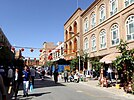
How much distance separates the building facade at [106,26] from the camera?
2507 centimetres

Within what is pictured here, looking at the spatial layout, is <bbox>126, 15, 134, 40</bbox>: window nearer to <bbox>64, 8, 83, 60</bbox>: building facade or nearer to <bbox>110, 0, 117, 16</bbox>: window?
<bbox>110, 0, 117, 16</bbox>: window

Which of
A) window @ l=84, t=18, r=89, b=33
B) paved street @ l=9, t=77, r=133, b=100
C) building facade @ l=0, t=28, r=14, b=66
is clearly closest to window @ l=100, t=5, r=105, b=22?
window @ l=84, t=18, r=89, b=33

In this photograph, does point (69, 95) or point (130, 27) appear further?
point (130, 27)

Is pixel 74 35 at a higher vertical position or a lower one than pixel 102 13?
lower

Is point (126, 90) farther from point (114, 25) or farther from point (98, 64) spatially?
point (114, 25)

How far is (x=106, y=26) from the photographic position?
30.3m

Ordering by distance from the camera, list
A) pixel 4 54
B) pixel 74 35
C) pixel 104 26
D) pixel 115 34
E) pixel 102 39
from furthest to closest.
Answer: pixel 74 35 → pixel 4 54 → pixel 102 39 → pixel 104 26 → pixel 115 34

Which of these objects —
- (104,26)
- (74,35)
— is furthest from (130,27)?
(74,35)

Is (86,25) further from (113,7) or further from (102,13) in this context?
(113,7)

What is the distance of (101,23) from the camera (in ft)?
104

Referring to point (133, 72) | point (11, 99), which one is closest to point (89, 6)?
point (133, 72)

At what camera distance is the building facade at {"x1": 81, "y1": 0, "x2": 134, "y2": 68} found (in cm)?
2507

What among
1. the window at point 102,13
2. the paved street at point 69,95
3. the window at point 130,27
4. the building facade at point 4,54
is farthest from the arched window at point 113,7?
the building facade at point 4,54

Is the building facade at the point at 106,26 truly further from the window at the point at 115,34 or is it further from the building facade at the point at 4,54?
the building facade at the point at 4,54
